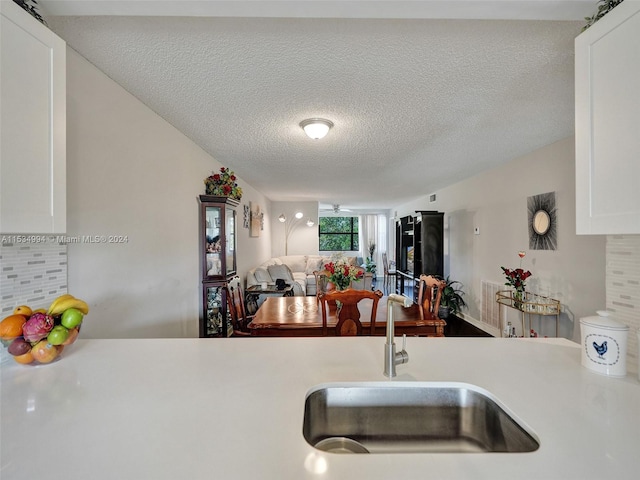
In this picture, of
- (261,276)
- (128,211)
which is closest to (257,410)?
(128,211)

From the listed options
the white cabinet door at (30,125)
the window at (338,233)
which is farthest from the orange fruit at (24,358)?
the window at (338,233)

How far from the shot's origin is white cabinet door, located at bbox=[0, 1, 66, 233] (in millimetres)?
897

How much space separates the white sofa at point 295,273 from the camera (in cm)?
485

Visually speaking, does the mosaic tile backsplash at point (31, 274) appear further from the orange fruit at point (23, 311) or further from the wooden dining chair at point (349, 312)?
the wooden dining chair at point (349, 312)

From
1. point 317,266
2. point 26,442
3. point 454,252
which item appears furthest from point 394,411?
point 317,266

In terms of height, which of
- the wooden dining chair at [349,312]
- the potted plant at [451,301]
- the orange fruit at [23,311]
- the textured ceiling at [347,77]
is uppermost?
the textured ceiling at [347,77]

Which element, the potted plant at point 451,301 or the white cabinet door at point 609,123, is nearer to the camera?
the white cabinet door at point 609,123

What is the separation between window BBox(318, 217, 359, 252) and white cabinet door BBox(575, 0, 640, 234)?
9342 millimetres

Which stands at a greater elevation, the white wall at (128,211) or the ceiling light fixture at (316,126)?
the ceiling light fixture at (316,126)

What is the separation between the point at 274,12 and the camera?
45.4 inches

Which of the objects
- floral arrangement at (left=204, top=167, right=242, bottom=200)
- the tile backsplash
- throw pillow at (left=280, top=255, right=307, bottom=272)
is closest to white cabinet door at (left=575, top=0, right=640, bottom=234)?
the tile backsplash

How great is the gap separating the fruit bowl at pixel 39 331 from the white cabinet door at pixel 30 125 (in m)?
0.32

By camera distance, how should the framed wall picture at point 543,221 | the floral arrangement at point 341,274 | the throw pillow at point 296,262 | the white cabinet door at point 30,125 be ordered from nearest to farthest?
1. the white cabinet door at point 30,125
2. the floral arrangement at point 341,274
3. the framed wall picture at point 543,221
4. the throw pillow at point 296,262

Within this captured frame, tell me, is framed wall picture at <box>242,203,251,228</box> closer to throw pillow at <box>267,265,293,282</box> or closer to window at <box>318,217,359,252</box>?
throw pillow at <box>267,265,293,282</box>
